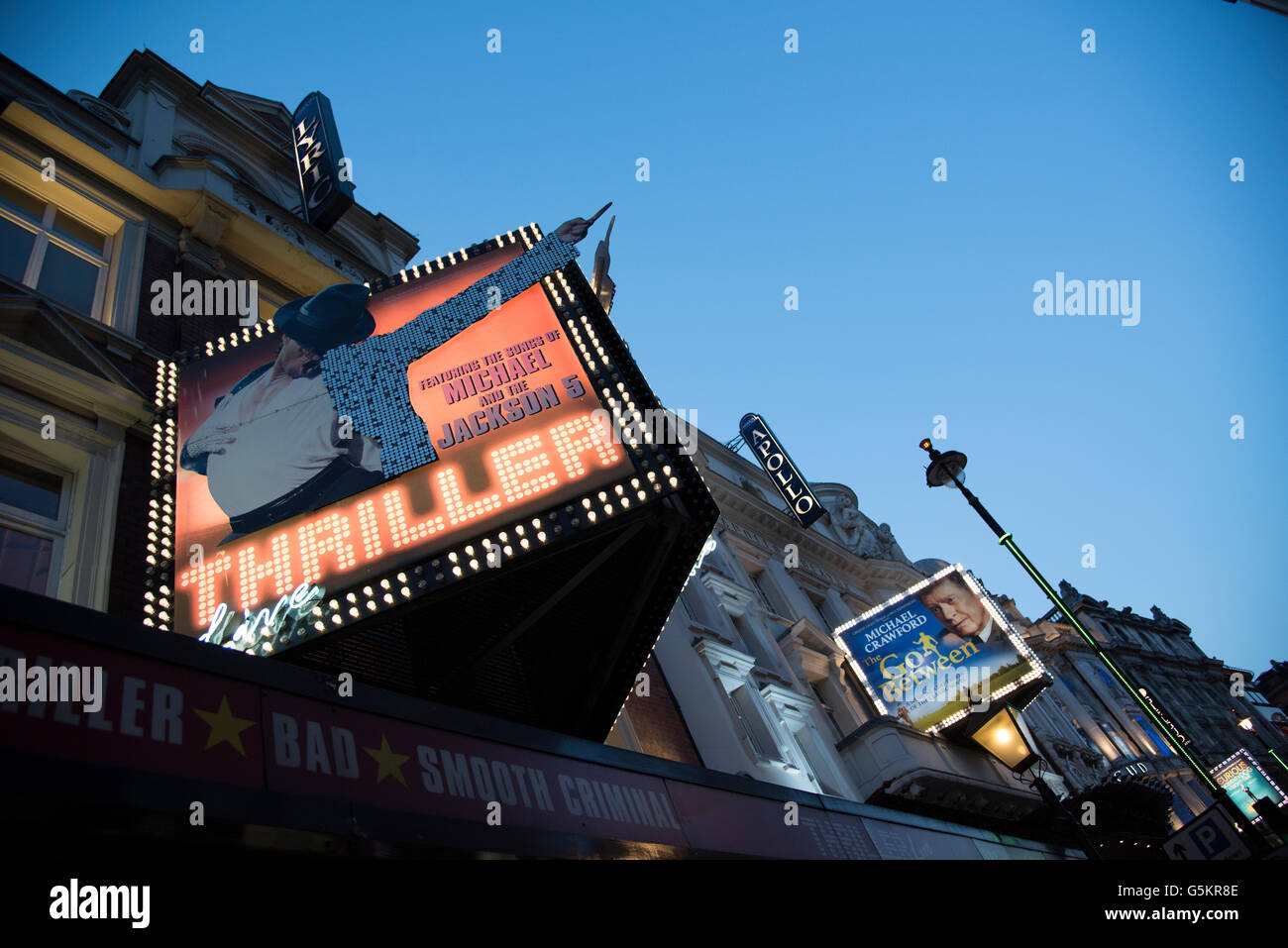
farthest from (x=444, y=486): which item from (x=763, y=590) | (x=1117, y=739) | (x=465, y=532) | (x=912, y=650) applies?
(x=1117, y=739)

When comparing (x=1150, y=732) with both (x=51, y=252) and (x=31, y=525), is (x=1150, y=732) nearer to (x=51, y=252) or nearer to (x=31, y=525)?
(x=31, y=525)

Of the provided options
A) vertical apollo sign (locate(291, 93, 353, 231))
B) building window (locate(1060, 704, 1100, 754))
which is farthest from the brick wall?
building window (locate(1060, 704, 1100, 754))

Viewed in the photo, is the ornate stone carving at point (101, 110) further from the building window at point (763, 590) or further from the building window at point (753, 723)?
the building window at point (763, 590)

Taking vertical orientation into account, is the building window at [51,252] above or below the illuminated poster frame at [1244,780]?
above

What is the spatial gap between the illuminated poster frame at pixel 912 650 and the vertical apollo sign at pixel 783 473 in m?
6.57

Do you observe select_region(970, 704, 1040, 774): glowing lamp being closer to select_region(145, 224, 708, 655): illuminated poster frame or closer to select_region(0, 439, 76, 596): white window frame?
select_region(145, 224, 708, 655): illuminated poster frame

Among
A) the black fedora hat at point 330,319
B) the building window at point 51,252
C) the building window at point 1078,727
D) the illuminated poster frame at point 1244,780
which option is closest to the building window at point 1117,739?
the building window at point 1078,727

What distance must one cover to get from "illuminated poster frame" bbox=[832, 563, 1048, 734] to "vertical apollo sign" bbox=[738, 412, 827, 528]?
657cm

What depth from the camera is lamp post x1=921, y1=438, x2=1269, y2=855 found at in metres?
11.4

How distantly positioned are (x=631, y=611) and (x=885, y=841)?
3.66 metres

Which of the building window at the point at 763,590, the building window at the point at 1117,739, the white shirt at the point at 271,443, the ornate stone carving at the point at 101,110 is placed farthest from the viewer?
the building window at the point at 1117,739

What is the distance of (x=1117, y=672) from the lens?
46.6 feet

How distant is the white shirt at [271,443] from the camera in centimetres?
784

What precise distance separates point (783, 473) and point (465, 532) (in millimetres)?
22985
